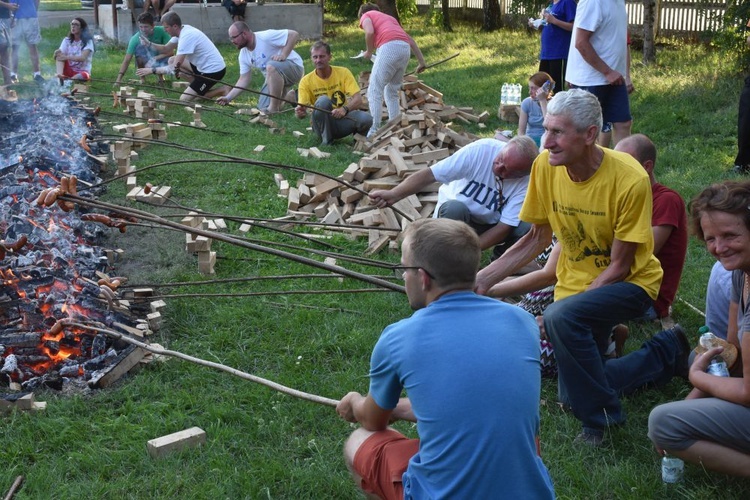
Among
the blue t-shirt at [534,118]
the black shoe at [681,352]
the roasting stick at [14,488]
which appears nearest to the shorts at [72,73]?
the blue t-shirt at [534,118]

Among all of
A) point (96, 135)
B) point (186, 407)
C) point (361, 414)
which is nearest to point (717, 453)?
point (361, 414)

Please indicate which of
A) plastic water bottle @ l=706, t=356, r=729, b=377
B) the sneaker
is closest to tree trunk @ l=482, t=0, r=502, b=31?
the sneaker

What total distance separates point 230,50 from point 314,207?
39.3ft

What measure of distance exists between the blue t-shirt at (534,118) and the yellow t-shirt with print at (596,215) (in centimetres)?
488

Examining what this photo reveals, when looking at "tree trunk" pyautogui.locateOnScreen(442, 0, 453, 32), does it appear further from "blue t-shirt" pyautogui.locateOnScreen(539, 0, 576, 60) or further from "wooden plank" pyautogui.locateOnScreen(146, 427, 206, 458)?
"wooden plank" pyautogui.locateOnScreen(146, 427, 206, 458)

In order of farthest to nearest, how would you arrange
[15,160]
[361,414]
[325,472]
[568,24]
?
1. [568,24]
2. [15,160]
3. [325,472]
4. [361,414]

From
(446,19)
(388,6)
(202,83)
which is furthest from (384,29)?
(446,19)

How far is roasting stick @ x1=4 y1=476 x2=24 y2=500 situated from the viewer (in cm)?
386

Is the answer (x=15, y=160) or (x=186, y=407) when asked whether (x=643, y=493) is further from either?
(x=15, y=160)

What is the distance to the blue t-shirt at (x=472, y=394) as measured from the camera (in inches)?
107

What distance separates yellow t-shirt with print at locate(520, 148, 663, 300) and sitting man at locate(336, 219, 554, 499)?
1.58 meters

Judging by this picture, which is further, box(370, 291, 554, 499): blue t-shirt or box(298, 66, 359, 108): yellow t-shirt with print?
box(298, 66, 359, 108): yellow t-shirt with print

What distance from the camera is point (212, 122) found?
477 inches

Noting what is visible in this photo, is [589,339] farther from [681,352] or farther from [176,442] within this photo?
[176,442]
